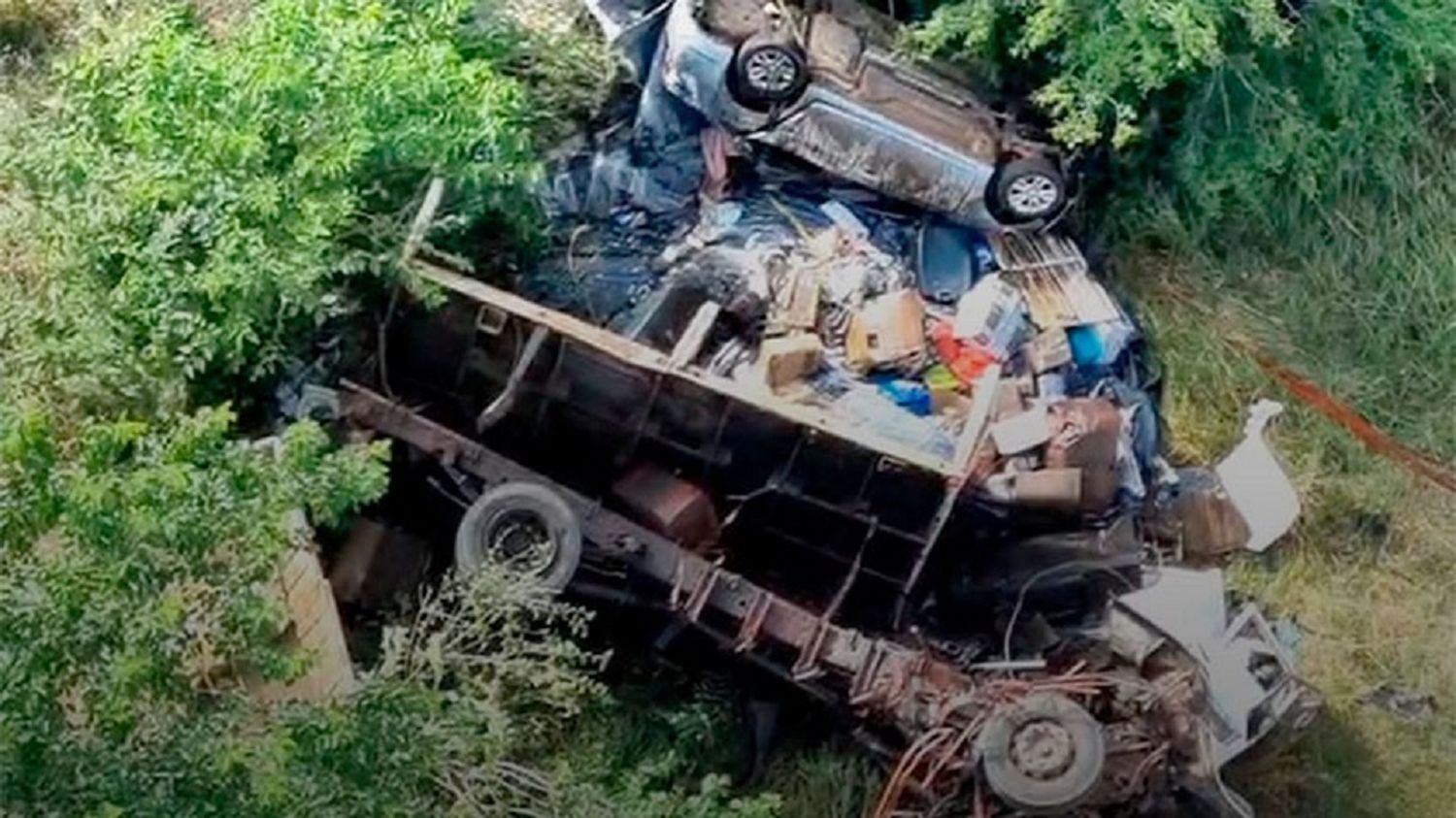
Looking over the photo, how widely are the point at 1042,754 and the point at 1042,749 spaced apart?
0.05 feet

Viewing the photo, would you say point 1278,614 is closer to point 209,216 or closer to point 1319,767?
point 1319,767

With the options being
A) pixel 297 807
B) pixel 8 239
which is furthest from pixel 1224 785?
pixel 8 239

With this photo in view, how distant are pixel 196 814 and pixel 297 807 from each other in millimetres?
234

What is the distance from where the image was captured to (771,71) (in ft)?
28.1

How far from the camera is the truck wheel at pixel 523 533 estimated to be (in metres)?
7.60

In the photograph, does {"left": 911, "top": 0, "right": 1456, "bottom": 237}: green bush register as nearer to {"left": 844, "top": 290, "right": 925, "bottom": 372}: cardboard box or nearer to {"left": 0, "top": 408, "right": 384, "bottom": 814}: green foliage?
{"left": 844, "top": 290, "right": 925, "bottom": 372}: cardboard box

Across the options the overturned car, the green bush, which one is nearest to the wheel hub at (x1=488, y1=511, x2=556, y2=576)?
the overturned car

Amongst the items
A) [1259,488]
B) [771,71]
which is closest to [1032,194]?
[771,71]

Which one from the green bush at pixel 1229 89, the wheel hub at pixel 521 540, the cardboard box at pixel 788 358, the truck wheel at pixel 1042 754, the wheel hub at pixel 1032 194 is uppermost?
the green bush at pixel 1229 89

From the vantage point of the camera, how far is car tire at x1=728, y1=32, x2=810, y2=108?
28.0ft

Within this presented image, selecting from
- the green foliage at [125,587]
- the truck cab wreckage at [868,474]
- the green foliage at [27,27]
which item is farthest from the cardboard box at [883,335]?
the green foliage at [27,27]

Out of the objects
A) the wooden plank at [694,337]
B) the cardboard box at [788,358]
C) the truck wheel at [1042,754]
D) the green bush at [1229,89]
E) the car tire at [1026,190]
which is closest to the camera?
the truck wheel at [1042,754]

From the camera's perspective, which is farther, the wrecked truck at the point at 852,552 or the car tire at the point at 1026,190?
the car tire at the point at 1026,190

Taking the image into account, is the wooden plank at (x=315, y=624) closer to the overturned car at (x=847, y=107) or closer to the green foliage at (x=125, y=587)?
the green foliage at (x=125, y=587)
